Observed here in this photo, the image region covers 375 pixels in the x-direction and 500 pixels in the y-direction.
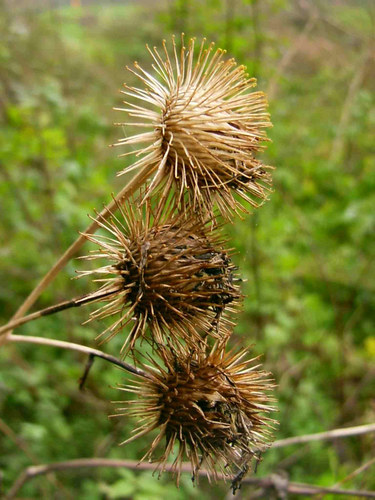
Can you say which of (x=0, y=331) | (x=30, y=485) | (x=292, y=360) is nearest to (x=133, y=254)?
(x=0, y=331)

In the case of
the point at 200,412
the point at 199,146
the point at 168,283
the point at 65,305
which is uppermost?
the point at 199,146

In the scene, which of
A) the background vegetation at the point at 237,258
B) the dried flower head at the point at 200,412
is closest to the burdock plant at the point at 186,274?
the dried flower head at the point at 200,412

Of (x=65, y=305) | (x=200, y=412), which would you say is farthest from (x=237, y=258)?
(x=65, y=305)

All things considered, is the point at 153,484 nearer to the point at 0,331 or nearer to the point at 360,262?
the point at 0,331

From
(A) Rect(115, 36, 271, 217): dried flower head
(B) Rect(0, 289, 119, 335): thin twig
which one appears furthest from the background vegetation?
(A) Rect(115, 36, 271, 217): dried flower head

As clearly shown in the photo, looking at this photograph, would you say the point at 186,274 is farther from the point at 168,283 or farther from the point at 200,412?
the point at 200,412

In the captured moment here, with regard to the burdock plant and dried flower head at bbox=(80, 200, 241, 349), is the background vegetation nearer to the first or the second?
the burdock plant
